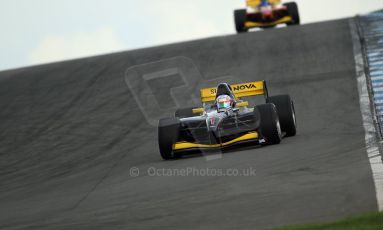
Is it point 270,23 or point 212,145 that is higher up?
point 212,145

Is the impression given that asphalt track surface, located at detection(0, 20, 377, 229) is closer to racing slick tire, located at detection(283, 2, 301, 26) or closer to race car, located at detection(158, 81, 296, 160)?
race car, located at detection(158, 81, 296, 160)

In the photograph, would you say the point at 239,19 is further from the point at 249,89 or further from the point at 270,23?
the point at 249,89

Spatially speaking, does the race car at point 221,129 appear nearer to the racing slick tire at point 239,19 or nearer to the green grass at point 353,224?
the green grass at point 353,224

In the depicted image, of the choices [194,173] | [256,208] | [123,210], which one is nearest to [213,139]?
[194,173]

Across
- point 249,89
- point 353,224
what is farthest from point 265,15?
point 353,224

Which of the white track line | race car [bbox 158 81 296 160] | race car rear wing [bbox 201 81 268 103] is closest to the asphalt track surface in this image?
the white track line

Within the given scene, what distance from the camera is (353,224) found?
702 centimetres

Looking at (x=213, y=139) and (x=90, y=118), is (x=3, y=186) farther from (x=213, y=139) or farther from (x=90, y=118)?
(x=90, y=118)

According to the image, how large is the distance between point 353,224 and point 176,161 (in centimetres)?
737

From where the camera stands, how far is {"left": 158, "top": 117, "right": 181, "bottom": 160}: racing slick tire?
14297 mm

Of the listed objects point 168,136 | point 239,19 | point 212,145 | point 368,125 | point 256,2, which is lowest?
point 368,125

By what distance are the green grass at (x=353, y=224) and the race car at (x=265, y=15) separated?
23.7m

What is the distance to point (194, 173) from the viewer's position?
1223cm

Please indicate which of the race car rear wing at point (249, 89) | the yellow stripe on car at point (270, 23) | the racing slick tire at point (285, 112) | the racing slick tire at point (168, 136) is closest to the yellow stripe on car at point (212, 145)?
the racing slick tire at point (168, 136)
